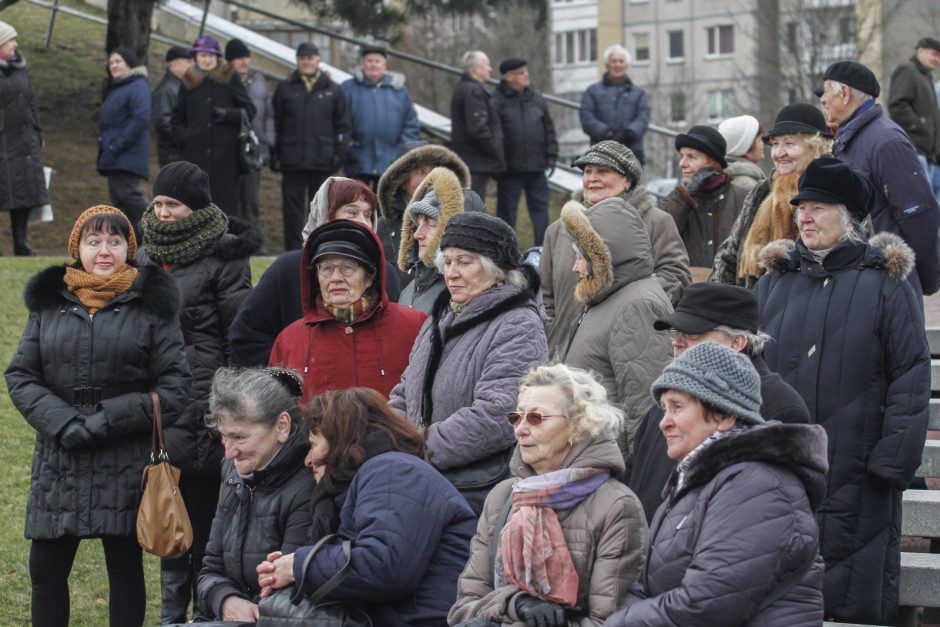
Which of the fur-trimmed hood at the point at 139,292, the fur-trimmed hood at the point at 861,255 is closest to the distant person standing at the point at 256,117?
the fur-trimmed hood at the point at 139,292

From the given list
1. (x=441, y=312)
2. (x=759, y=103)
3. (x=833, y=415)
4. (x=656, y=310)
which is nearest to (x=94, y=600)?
(x=441, y=312)

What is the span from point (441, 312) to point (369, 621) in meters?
1.64

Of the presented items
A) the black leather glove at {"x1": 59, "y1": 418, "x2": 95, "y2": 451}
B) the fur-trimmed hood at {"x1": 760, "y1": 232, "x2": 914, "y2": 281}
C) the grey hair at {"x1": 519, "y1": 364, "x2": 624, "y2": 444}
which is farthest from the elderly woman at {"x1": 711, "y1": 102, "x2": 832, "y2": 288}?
the black leather glove at {"x1": 59, "y1": 418, "x2": 95, "y2": 451}

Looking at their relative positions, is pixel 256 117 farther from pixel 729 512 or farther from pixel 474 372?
pixel 729 512

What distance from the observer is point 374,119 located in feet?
47.4

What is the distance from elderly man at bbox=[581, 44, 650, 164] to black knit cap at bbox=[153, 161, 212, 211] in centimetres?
849

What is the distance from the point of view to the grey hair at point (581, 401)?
16.2ft

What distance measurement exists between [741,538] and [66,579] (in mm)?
3655

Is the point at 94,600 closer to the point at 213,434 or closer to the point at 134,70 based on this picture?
the point at 213,434

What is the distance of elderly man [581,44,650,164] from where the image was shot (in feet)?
50.6

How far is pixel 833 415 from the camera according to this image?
236 inches

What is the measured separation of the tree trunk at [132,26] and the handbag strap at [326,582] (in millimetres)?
13077

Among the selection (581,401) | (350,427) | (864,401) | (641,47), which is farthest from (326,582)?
(641,47)

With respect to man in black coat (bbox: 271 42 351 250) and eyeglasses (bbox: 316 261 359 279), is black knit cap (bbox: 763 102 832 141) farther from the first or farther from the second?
man in black coat (bbox: 271 42 351 250)
